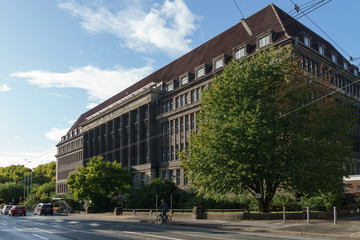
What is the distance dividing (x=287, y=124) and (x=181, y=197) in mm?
22885

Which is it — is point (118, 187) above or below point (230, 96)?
below

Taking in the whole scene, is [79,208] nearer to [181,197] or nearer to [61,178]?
[181,197]

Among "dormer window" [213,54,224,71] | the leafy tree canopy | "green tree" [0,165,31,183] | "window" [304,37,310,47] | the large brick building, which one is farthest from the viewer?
"green tree" [0,165,31,183]

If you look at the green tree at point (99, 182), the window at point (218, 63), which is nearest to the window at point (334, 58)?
the window at point (218, 63)

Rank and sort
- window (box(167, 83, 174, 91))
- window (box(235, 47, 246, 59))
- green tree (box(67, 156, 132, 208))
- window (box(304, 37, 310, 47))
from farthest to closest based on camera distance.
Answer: window (box(167, 83, 174, 91)) < green tree (box(67, 156, 132, 208)) < window (box(235, 47, 246, 59)) < window (box(304, 37, 310, 47))

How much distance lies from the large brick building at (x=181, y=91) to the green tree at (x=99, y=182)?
864 cm

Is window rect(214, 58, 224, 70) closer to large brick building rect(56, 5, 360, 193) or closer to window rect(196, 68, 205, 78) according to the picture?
large brick building rect(56, 5, 360, 193)

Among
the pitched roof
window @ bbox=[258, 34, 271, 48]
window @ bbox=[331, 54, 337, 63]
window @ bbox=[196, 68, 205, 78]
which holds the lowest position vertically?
window @ bbox=[196, 68, 205, 78]

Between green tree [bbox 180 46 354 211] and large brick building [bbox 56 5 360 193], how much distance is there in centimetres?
1309

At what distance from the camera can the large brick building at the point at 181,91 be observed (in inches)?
1794

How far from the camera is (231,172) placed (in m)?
26.7

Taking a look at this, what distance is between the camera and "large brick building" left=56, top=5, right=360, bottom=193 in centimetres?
4556

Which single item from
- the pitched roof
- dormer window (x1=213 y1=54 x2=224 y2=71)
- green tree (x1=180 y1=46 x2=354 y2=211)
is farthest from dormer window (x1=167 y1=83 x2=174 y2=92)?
green tree (x1=180 y1=46 x2=354 y2=211)

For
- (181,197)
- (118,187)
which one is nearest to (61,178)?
(118,187)
